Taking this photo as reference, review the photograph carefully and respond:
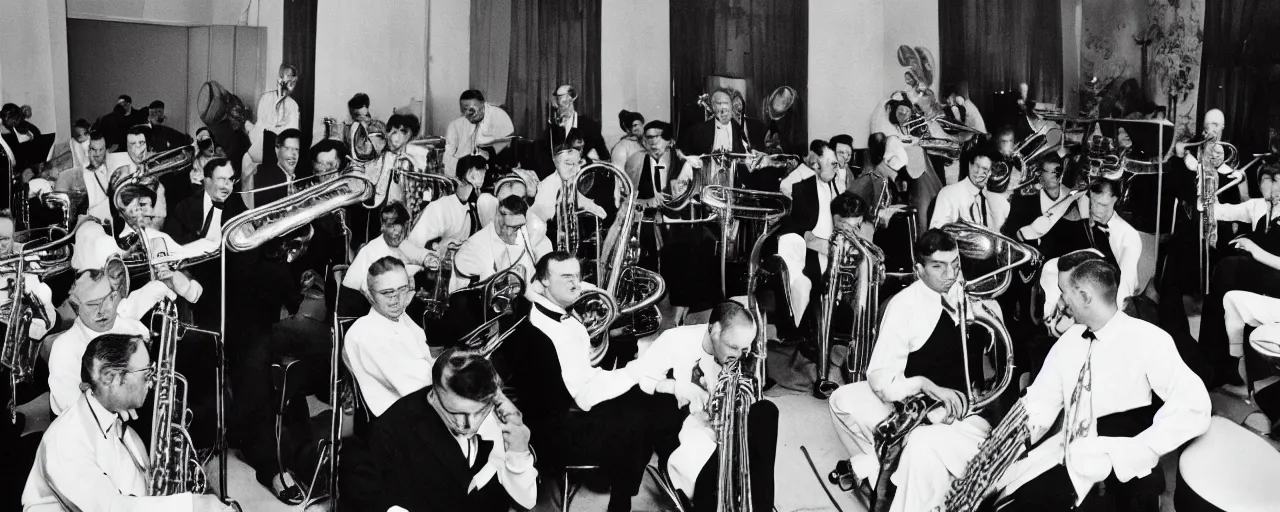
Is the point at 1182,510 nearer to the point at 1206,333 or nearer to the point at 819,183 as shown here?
the point at 1206,333

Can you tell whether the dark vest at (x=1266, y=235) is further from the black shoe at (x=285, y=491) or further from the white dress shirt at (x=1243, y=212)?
the black shoe at (x=285, y=491)

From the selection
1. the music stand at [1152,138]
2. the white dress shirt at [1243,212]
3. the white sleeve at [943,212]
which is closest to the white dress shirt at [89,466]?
the white sleeve at [943,212]

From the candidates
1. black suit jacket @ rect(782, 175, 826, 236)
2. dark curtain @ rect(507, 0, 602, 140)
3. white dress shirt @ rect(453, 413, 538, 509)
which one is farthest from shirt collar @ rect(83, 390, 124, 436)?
black suit jacket @ rect(782, 175, 826, 236)

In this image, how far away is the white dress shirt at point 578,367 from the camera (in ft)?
17.2

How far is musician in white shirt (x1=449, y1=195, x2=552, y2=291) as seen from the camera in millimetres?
5449

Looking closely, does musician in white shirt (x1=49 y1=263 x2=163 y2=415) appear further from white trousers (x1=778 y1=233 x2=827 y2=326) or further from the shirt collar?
white trousers (x1=778 y1=233 x2=827 y2=326)

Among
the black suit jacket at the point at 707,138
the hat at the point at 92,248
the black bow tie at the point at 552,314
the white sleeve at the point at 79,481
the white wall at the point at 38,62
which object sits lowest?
the white sleeve at the point at 79,481

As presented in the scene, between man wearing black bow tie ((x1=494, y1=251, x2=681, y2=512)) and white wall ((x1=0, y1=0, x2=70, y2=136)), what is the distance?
227cm

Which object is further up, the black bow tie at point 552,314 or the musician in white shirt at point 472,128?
the musician in white shirt at point 472,128

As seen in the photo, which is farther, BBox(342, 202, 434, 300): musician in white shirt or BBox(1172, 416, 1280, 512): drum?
BBox(342, 202, 434, 300): musician in white shirt

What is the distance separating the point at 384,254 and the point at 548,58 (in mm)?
1162

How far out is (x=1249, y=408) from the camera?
5.30m

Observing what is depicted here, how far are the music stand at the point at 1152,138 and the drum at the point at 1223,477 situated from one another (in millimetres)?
1063

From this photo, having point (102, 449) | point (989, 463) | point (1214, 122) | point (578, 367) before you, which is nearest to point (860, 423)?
point (989, 463)
